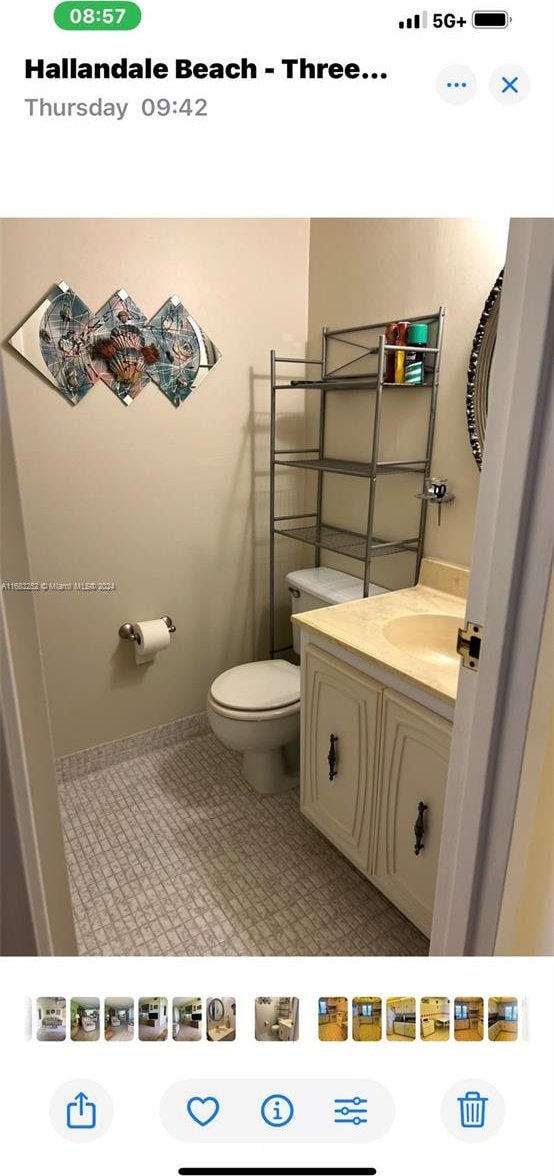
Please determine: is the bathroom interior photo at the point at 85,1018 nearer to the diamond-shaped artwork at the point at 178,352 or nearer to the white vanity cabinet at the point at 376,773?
the white vanity cabinet at the point at 376,773

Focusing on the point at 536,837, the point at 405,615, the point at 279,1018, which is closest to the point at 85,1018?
the point at 279,1018

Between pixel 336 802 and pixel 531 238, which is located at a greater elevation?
pixel 531 238

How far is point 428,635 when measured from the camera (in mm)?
1580

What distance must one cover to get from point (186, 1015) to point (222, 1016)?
27mm

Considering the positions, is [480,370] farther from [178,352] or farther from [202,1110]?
[202,1110]

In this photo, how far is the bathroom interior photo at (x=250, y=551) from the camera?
1464mm

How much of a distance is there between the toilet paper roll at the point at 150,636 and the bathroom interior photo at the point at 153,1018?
64.1 inches

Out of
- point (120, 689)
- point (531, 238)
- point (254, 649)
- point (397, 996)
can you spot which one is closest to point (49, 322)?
point (120, 689)

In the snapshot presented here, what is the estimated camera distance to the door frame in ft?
1.97

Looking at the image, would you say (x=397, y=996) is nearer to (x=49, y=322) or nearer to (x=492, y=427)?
(x=492, y=427)

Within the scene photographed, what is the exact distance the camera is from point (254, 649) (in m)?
2.42

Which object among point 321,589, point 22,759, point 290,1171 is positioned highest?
point 22,759
